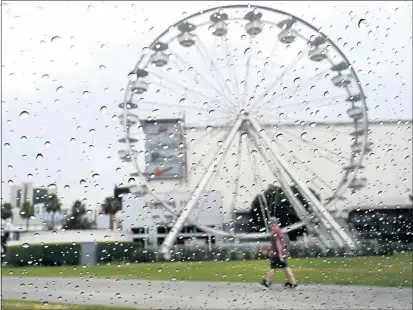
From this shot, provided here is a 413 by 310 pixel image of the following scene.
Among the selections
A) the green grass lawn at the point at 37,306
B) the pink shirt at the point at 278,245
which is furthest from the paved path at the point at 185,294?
the pink shirt at the point at 278,245

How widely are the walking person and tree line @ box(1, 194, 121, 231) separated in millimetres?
787

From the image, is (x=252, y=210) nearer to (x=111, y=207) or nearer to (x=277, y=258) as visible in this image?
(x=277, y=258)

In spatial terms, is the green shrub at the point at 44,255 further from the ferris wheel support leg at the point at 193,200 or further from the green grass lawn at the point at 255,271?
the ferris wheel support leg at the point at 193,200

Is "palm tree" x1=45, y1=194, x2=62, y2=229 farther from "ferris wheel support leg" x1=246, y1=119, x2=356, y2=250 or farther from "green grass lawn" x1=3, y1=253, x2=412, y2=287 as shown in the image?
"ferris wheel support leg" x1=246, y1=119, x2=356, y2=250

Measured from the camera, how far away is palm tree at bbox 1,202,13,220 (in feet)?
7.00

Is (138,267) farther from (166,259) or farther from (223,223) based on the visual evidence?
(223,223)

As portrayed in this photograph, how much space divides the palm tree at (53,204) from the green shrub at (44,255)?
5.9 inches

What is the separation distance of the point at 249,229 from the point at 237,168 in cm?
38

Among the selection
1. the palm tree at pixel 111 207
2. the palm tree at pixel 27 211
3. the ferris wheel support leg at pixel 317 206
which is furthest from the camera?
the ferris wheel support leg at pixel 317 206

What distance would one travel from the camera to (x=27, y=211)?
2145 mm

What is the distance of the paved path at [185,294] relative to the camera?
7.11ft

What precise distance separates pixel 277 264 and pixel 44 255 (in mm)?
1108

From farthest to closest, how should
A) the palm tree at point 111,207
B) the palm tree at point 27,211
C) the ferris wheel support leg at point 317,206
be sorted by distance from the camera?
the ferris wheel support leg at point 317,206, the palm tree at point 111,207, the palm tree at point 27,211


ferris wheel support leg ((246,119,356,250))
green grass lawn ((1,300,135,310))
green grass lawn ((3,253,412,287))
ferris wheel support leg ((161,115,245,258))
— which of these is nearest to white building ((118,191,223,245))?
ferris wheel support leg ((161,115,245,258))
